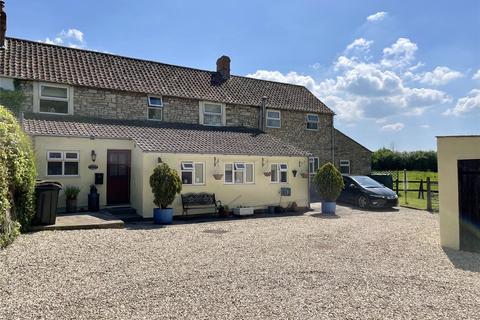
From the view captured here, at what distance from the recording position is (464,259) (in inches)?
321

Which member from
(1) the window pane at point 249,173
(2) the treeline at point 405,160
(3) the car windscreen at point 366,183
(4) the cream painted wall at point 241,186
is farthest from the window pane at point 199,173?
(2) the treeline at point 405,160

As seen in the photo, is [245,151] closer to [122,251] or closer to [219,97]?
[219,97]

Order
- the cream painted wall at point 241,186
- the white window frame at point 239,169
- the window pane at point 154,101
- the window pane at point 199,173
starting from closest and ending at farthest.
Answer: the cream painted wall at point 241,186
the window pane at point 199,173
the white window frame at point 239,169
the window pane at point 154,101

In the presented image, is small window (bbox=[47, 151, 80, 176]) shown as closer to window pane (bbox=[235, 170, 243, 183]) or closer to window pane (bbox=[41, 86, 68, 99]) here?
window pane (bbox=[41, 86, 68, 99])

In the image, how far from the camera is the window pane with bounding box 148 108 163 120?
62.8 ft

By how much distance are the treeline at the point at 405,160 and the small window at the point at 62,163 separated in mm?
34158

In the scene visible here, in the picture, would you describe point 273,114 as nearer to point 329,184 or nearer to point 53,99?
point 329,184

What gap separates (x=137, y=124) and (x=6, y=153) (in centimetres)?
930

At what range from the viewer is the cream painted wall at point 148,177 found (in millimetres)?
13852

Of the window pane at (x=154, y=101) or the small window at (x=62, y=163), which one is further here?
the window pane at (x=154, y=101)

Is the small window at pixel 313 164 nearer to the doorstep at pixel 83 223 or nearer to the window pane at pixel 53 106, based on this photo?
the doorstep at pixel 83 223

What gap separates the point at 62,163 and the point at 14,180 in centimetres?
550

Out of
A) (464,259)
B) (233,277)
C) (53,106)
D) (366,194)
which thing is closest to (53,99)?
(53,106)

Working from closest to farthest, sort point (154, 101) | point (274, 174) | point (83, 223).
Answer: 1. point (83, 223)
2. point (274, 174)
3. point (154, 101)
